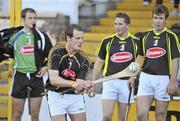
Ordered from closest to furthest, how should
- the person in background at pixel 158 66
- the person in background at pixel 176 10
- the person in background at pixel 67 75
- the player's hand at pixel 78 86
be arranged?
the player's hand at pixel 78 86, the person in background at pixel 67 75, the person in background at pixel 158 66, the person in background at pixel 176 10

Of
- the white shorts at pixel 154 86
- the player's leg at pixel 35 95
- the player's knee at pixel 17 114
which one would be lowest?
the player's knee at pixel 17 114

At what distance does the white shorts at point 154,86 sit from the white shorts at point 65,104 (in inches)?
48.6

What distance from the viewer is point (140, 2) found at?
38.7 feet

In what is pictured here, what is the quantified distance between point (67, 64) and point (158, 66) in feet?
4.90

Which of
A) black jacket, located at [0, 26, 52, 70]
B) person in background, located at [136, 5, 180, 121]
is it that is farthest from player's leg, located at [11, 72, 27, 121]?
person in background, located at [136, 5, 180, 121]

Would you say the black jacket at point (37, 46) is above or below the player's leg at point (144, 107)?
above

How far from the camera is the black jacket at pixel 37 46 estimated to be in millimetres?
8562

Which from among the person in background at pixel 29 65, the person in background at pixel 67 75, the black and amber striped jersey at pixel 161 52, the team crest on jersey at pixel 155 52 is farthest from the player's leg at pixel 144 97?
the person in background at pixel 29 65

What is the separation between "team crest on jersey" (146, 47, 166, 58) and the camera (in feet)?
26.0

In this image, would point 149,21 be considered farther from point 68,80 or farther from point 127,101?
point 68,80

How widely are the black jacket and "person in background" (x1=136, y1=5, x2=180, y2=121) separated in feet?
4.97

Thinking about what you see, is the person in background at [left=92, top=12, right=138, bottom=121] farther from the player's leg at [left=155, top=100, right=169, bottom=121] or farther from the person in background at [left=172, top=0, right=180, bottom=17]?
the person in background at [left=172, top=0, right=180, bottom=17]

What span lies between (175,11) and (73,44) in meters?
4.28

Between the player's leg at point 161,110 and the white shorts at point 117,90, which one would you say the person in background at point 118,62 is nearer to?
the white shorts at point 117,90
